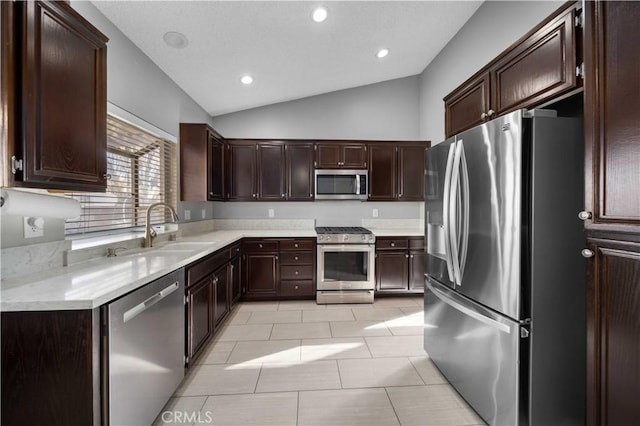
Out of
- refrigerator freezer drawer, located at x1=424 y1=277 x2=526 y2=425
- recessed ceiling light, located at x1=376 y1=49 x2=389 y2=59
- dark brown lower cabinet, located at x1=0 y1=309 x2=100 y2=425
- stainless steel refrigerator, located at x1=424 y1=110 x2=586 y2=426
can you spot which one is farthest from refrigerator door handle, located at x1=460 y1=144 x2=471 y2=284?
recessed ceiling light, located at x1=376 y1=49 x2=389 y2=59

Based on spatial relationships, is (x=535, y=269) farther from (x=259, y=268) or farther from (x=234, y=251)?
(x=259, y=268)

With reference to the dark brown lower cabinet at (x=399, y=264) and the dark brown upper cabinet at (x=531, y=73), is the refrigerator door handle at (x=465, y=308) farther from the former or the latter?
the dark brown lower cabinet at (x=399, y=264)

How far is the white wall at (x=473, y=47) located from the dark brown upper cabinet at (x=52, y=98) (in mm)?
3021

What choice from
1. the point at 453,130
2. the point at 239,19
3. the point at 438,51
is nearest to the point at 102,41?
the point at 239,19

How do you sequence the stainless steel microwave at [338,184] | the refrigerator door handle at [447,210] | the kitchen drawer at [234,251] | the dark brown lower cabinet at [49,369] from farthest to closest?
1. the stainless steel microwave at [338,184]
2. the kitchen drawer at [234,251]
3. the refrigerator door handle at [447,210]
4. the dark brown lower cabinet at [49,369]

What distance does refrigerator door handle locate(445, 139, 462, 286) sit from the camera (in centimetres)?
183

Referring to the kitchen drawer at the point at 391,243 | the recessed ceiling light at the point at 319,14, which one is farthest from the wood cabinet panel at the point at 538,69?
the kitchen drawer at the point at 391,243

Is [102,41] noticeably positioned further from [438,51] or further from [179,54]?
[438,51]

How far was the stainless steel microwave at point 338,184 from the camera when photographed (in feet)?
13.3

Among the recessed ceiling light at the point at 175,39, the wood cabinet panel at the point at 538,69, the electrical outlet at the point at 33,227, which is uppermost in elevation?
the recessed ceiling light at the point at 175,39

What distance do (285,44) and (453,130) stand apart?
70.4 inches

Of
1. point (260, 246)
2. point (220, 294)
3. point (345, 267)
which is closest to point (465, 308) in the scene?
point (345, 267)

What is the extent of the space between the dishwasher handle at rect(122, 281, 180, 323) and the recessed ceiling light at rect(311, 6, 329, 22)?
2396 mm

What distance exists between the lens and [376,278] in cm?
386
